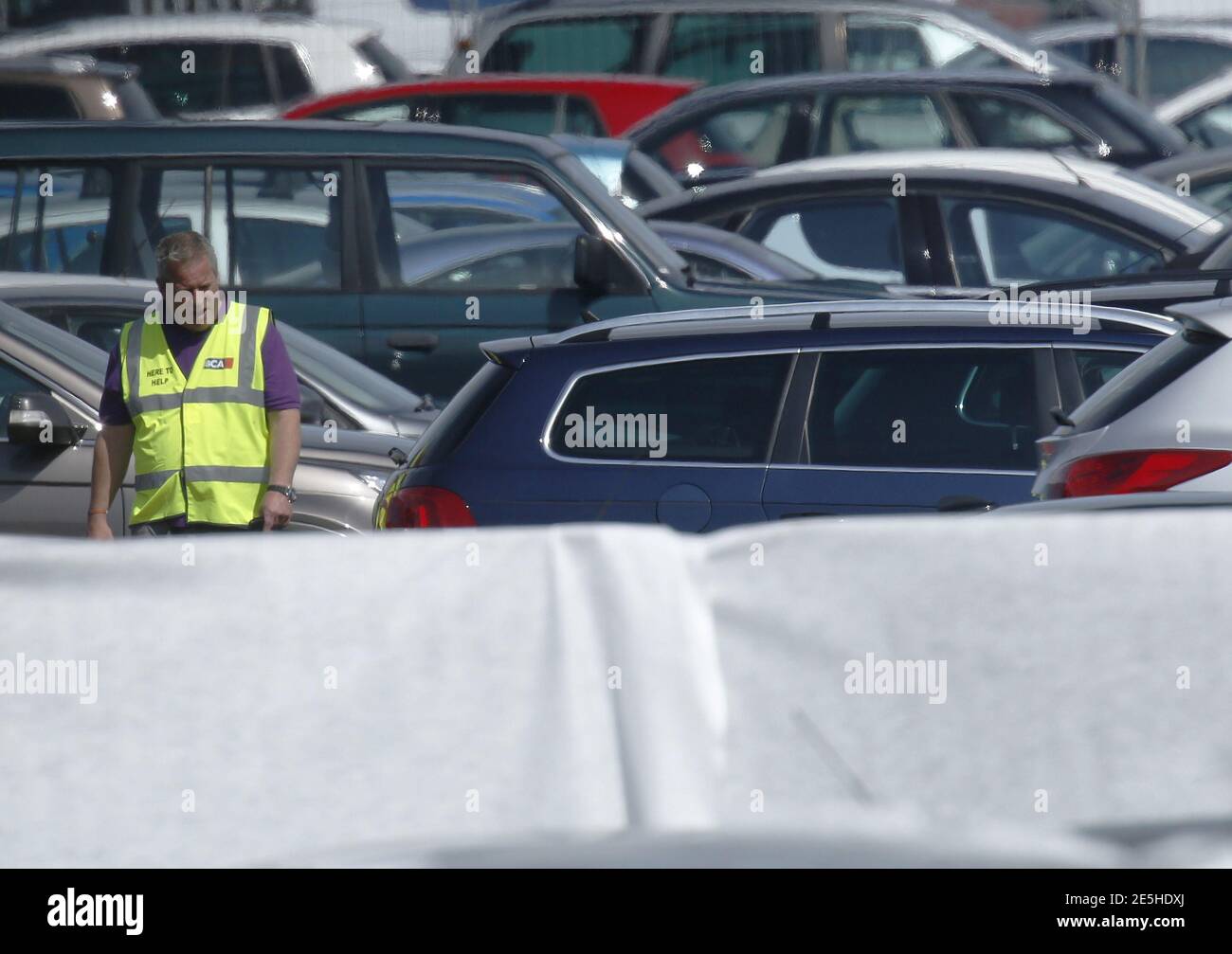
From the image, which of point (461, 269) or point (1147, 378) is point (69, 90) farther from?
point (1147, 378)

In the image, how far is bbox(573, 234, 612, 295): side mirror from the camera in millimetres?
9891

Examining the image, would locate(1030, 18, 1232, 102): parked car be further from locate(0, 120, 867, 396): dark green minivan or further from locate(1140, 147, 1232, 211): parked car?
locate(0, 120, 867, 396): dark green minivan

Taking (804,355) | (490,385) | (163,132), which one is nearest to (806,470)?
(804,355)

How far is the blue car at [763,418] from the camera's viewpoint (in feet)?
21.7

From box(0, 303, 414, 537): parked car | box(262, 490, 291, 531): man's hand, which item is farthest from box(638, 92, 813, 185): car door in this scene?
box(262, 490, 291, 531): man's hand

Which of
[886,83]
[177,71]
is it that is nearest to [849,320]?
[886,83]

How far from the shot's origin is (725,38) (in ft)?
64.5

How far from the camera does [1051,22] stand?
67.0ft

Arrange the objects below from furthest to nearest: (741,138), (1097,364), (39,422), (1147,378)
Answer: (741,138)
(39,422)
(1097,364)
(1147,378)

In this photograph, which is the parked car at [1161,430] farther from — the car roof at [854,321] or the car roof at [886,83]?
the car roof at [886,83]

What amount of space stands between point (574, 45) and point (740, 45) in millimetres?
1557

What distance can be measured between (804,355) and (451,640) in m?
3.26

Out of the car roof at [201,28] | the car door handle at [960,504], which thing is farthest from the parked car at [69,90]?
the car door handle at [960,504]
